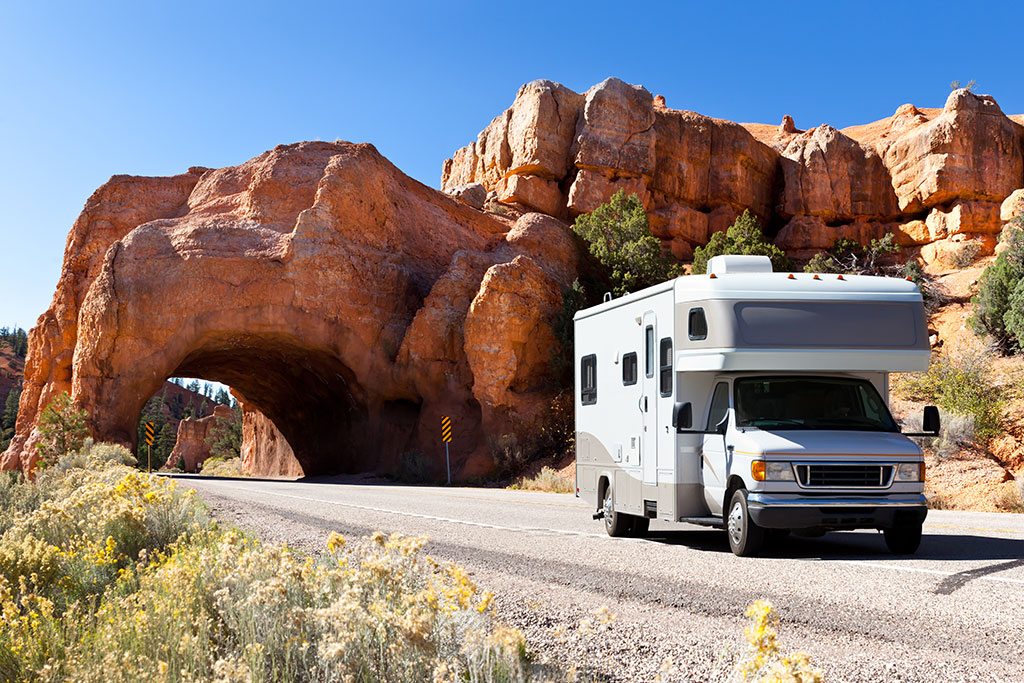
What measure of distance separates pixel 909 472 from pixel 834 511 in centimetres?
103

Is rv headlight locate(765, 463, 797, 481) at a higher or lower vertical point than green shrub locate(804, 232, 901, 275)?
lower

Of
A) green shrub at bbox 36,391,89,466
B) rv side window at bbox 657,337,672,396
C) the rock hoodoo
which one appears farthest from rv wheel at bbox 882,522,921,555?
green shrub at bbox 36,391,89,466

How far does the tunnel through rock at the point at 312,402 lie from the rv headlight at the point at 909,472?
98.1 ft

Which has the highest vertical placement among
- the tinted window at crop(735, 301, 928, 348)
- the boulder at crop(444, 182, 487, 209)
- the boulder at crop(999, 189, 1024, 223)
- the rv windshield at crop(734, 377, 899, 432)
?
the boulder at crop(444, 182, 487, 209)

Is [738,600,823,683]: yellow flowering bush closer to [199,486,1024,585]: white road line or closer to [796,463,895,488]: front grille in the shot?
[199,486,1024,585]: white road line

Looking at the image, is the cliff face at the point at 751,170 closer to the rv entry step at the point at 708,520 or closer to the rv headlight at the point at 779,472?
the rv entry step at the point at 708,520

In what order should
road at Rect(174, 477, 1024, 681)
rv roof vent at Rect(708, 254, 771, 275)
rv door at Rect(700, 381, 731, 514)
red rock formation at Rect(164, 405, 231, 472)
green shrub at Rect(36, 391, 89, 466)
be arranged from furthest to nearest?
red rock formation at Rect(164, 405, 231, 472)
green shrub at Rect(36, 391, 89, 466)
rv roof vent at Rect(708, 254, 771, 275)
rv door at Rect(700, 381, 731, 514)
road at Rect(174, 477, 1024, 681)

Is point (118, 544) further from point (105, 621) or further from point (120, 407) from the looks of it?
point (120, 407)

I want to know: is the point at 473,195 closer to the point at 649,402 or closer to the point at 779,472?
the point at 649,402

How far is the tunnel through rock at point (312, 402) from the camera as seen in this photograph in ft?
130

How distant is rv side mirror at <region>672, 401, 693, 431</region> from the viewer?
397 inches

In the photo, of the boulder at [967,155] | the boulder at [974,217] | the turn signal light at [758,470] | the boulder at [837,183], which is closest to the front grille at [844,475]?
the turn signal light at [758,470]

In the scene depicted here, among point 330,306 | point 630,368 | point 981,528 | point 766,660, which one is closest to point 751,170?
point 330,306

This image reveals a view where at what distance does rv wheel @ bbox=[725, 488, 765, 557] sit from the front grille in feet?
2.26
